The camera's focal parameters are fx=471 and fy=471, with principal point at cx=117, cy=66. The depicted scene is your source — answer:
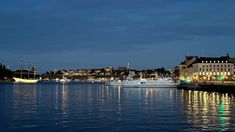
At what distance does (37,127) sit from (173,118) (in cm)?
1423

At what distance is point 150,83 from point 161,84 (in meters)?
4.71

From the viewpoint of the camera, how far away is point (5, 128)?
39.3m

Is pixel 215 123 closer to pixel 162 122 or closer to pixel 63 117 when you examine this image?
pixel 162 122

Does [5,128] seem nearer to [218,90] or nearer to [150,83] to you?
[218,90]

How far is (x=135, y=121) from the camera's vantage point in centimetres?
4434

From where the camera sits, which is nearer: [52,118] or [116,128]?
[116,128]

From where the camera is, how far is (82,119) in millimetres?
45750

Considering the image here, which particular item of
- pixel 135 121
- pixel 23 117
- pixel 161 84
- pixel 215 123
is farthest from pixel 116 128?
pixel 161 84

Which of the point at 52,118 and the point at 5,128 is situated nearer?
the point at 5,128

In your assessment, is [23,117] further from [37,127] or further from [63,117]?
[37,127]

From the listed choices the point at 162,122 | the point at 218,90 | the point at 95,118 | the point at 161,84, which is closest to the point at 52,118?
the point at 95,118

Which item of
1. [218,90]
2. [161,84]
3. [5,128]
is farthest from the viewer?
[161,84]

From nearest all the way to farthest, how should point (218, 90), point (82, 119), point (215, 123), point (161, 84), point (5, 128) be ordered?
point (5, 128), point (215, 123), point (82, 119), point (218, 90), point (161, 84)

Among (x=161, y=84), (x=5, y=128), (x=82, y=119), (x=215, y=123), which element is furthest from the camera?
(x=161, y=84)
